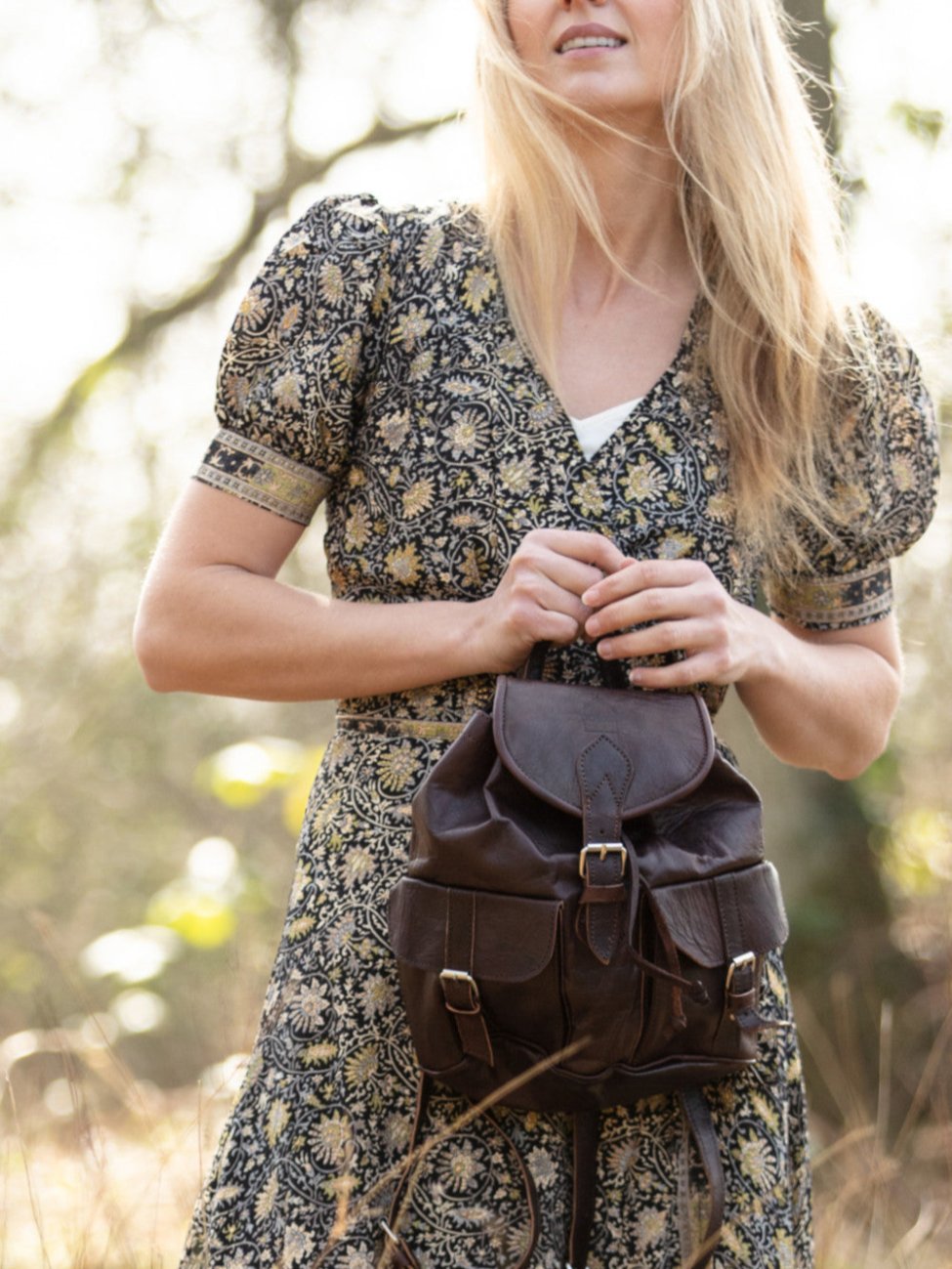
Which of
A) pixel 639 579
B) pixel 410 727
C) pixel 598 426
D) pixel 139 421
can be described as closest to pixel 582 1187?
pixel 410 727

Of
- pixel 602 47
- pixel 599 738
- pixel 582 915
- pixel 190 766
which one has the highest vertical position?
pixel 602 47

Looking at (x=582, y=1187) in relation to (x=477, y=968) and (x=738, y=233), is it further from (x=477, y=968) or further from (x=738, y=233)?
(x=738, y=233)

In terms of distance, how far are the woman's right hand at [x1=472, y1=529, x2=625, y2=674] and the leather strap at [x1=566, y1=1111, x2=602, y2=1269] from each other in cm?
49

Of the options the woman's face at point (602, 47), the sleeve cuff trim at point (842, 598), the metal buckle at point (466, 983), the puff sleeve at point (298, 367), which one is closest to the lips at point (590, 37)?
the woman's face at point (602, 47)

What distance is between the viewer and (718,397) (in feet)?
5.90

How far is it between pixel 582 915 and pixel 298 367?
711 mm

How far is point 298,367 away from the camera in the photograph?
165 cm

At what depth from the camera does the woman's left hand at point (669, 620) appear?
1525mm

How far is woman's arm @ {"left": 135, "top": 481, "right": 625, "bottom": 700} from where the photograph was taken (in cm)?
158

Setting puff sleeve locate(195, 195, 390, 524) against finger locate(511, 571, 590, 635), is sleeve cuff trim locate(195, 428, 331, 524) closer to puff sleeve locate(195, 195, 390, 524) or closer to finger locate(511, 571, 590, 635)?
puff sleeve locate(195, 195, 390, 524)

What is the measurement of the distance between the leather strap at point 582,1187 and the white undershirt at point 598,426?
74cm

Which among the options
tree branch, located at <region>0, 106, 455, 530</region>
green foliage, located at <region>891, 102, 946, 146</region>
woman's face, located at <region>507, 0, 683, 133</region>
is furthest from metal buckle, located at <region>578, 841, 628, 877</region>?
tree branch, located at <region>0, 106, 455, 530</region>

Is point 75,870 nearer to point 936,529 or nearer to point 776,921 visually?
point 936,529

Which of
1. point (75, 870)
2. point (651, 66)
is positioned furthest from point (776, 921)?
point (75, 870)
